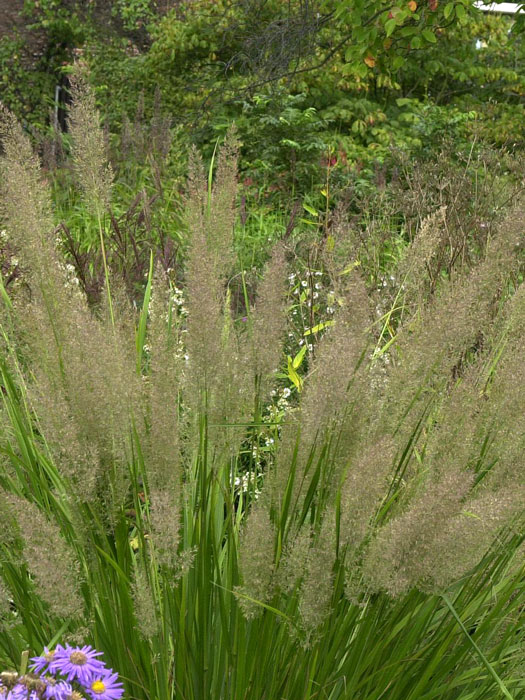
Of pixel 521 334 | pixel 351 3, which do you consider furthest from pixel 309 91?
pixel 521 334

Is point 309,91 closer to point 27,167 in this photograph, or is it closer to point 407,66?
point 407,66

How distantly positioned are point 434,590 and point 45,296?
0.96m

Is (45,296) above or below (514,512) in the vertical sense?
above

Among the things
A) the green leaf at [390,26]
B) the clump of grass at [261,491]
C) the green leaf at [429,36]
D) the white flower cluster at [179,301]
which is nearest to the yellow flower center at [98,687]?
the clump of grass at [261,491]

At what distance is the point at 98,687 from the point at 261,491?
534mm

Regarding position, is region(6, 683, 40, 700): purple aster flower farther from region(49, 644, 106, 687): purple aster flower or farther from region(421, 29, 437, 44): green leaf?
region(421, 29, 437, 44): green leaf

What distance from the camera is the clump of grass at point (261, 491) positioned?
4.50ft

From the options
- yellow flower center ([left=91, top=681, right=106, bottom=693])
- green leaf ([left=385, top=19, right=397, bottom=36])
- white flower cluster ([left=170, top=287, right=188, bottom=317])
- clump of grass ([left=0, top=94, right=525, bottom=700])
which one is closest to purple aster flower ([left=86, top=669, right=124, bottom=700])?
yellow flower center ([left=91, top=681, right=106, bottom=693])

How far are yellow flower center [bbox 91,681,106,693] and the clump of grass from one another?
13cm

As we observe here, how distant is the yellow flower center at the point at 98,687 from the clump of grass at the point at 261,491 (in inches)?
5.0

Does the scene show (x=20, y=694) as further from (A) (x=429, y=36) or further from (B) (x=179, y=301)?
(A) (x=429, y=36)

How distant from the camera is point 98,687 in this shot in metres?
1.29

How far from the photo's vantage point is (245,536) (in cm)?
150

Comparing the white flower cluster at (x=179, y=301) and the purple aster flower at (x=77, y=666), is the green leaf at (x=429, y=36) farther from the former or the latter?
the purple aster flower at (x=77, y=666)
